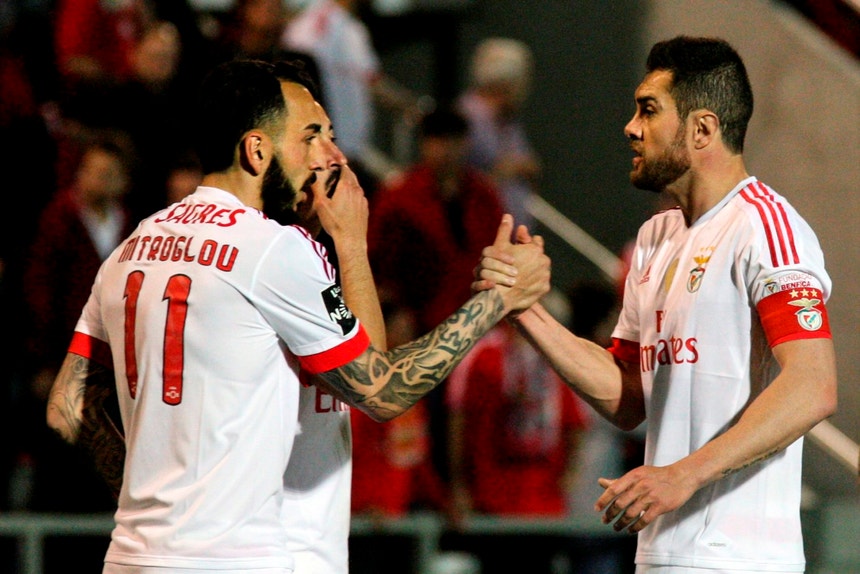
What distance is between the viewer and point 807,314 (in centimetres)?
342

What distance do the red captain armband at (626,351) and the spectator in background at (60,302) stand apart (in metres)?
3.32

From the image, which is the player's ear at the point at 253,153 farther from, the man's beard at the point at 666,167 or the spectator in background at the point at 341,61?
the spectator in background at the point at 341,61

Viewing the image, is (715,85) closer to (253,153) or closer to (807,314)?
(807,314)

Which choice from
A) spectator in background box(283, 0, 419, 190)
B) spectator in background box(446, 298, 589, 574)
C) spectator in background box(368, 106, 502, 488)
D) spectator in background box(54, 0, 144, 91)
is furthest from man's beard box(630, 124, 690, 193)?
spectator in background box(54, 0, 144, 91)

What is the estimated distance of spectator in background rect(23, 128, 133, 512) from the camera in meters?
6.55

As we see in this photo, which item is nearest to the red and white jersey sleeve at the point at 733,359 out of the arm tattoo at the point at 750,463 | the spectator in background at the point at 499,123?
the arm tattoo at the point at 750,463

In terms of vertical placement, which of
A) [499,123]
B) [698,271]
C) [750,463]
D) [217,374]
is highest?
[499,123]

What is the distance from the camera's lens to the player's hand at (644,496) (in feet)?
10.9

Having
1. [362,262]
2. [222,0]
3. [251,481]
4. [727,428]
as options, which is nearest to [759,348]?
[727,428]

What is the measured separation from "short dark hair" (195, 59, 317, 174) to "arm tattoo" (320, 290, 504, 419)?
70 centimetres

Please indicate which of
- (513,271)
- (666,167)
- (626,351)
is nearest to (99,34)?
(513,271)

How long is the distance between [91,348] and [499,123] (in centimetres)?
Answer: 520

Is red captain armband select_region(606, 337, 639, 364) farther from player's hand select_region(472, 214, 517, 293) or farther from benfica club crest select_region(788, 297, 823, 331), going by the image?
benfica club crest select_region(788, 297, 823, 331)

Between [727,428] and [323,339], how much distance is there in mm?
1143
